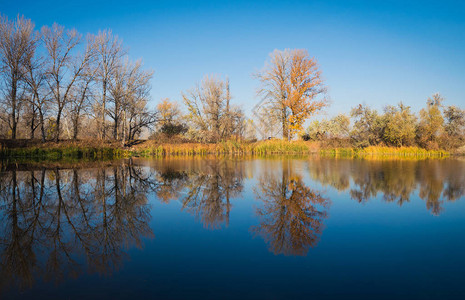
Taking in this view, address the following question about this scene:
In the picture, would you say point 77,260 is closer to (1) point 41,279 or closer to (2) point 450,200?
(1) point 41,279

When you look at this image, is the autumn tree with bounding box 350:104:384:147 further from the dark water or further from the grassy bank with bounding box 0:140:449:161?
the dark water

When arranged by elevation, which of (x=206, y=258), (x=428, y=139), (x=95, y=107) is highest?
(x=95, y=107)

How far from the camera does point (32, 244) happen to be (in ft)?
10.6

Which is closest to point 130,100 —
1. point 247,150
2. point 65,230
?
point 247,150

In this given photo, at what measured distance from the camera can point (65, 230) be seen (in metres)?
3.71

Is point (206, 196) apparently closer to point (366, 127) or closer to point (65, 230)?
point (65, 230)

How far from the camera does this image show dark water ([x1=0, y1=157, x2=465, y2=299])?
90.4 inches

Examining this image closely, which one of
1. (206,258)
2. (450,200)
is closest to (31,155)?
(206,258)

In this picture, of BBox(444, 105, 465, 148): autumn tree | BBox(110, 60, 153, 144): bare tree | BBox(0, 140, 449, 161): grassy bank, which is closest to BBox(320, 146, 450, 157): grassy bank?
BBox(0, 140, 449, 161): grassy bank

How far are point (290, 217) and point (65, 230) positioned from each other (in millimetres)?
3046

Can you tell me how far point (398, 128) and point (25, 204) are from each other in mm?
28600

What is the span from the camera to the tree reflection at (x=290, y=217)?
327cm

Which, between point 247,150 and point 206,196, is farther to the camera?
point 247,150

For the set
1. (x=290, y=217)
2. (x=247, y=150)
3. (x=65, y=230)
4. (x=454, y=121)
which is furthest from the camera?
(x=454, y=121)
